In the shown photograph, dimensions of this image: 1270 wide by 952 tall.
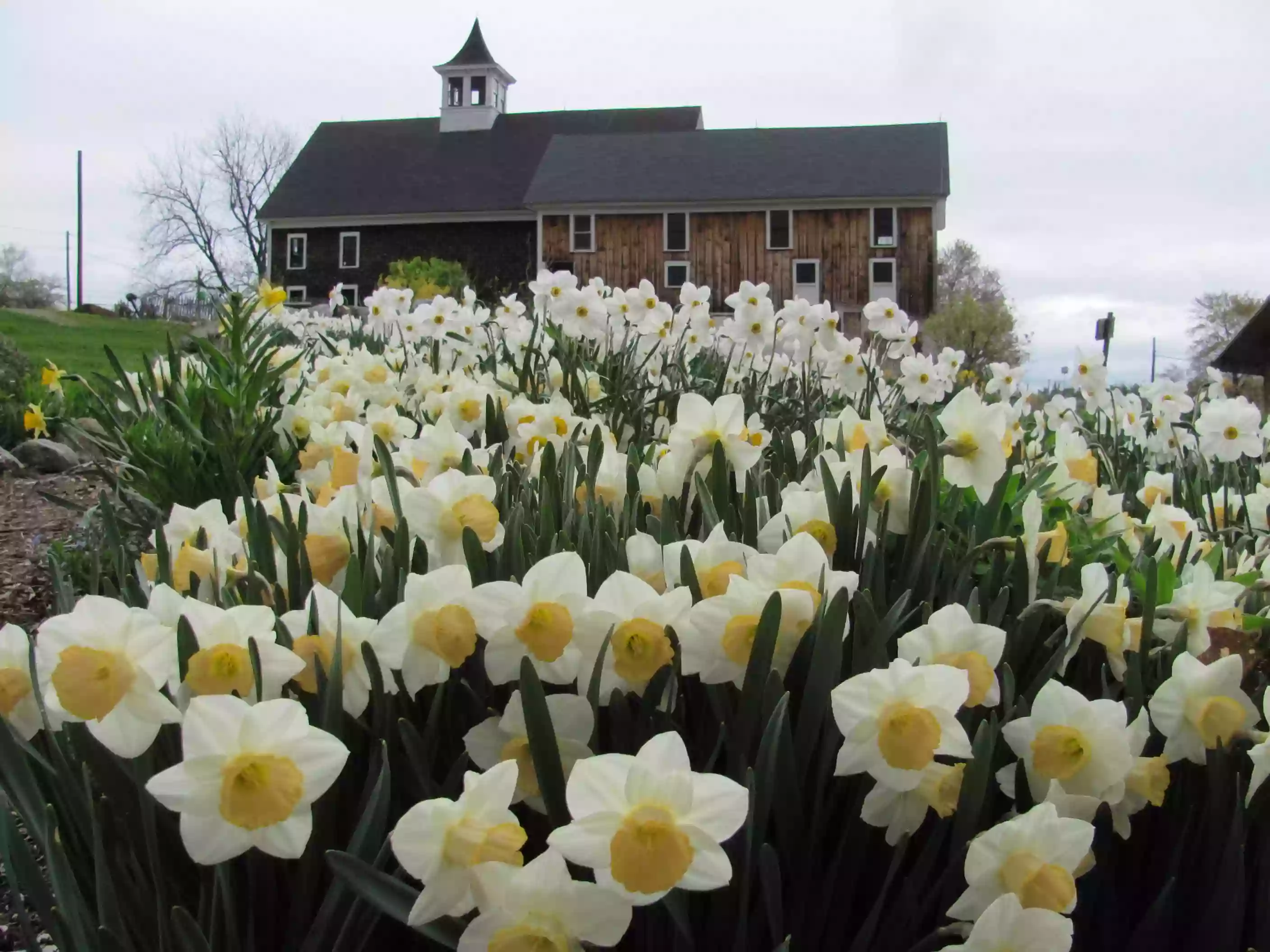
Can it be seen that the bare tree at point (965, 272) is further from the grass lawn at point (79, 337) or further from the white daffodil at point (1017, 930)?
the white daffodil at point (1017, 930)

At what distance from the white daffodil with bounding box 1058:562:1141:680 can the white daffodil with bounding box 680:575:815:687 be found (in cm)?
37

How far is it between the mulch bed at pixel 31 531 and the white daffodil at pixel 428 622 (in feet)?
6.42

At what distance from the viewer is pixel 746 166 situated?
31.2 meters

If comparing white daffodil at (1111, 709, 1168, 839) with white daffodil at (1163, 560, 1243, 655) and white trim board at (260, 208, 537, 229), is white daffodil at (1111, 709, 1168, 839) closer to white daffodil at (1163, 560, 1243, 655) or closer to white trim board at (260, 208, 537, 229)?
white daffodil at (1163, 560, 1243, 655)

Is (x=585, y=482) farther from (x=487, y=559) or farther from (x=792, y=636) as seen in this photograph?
(x=792, y=636)

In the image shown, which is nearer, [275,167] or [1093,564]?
[1093,564]

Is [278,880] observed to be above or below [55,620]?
below

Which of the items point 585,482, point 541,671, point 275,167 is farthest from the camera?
point 275,167

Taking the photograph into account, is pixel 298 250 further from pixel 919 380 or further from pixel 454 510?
pixel 454 510

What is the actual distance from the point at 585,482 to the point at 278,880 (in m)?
0.99

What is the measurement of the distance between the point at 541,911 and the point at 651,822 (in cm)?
13

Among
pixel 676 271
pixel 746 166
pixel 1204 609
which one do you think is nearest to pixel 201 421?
pixel 1204 609

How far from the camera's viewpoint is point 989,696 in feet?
3.55

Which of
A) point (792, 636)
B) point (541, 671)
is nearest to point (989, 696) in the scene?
point (792, 636)
